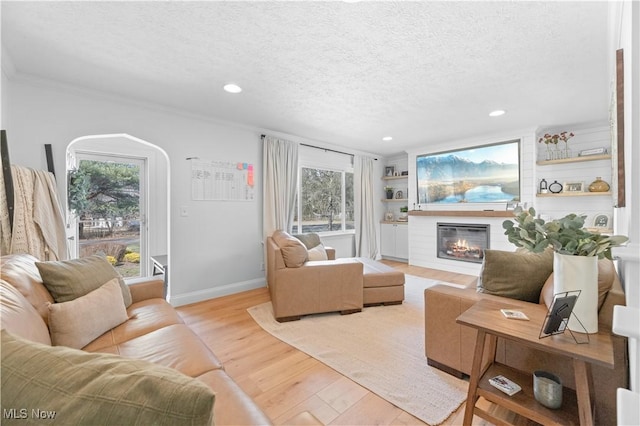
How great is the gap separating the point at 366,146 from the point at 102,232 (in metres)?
4.47

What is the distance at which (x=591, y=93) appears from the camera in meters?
2.74

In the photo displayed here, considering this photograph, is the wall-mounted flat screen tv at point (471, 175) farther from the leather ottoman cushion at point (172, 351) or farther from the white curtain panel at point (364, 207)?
the leather ottoman cushion at point (172, 351)

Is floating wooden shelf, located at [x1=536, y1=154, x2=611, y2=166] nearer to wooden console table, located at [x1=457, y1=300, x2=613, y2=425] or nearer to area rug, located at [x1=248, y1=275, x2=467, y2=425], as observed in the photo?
area rug, located at [x1=248, y1=275, x2=467, y2=425]

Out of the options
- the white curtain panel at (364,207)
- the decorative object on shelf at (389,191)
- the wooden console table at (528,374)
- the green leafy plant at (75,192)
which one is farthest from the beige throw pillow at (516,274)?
the decorative object on shelf at (389,191)

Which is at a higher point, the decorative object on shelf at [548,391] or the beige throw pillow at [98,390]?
the beige throw pillow at [98,390]

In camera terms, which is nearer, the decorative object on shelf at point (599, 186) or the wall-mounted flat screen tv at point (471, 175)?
the decorative object on shelf at point (599, 186)

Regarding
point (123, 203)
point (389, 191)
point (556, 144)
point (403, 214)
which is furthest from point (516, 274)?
point (123, 203)

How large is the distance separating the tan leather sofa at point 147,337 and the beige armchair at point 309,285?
1088 millimetres

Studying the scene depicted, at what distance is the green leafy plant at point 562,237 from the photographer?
1106 millimetres

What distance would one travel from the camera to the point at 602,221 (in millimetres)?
3537

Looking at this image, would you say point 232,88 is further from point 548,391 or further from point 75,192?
point 548,391

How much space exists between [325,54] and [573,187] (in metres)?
4.03

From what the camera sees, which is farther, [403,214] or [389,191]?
[389,191]

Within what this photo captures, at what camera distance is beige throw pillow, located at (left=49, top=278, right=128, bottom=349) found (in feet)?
4.36
